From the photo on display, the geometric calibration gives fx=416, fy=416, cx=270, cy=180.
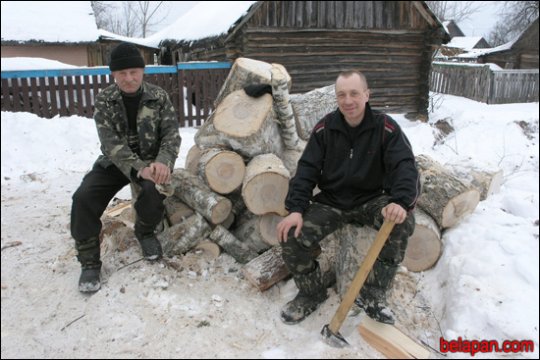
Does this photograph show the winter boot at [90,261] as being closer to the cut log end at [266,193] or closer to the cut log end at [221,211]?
the cut log end at [221,211]

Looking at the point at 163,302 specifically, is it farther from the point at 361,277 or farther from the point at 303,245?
the point at 361,277

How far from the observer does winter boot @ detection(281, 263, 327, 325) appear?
2.64 meters

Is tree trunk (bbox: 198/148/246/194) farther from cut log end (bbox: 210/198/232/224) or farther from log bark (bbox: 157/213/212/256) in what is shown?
A: log bark (bbox: 157/213/212/256)

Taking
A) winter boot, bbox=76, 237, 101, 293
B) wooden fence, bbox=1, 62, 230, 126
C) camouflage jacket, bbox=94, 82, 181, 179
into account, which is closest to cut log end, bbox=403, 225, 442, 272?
camouflage jacket, bbox=94, 82, 181, 179

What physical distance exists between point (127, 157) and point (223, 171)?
0.80 metres

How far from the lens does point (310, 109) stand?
427 centimetres

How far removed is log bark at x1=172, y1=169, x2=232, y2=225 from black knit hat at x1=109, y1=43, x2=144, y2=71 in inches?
41.1

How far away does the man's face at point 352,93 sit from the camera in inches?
98.2

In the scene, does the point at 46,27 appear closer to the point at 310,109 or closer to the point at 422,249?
the point at 310,109

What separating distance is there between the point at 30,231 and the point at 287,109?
2.47 metres

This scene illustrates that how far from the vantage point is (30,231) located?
140 inches

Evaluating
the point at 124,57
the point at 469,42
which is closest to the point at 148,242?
the point at 124,57

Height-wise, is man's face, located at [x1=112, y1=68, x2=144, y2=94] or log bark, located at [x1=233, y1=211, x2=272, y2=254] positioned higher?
man's face, located at [x1=112, y1=68, x2=144, y2=94]

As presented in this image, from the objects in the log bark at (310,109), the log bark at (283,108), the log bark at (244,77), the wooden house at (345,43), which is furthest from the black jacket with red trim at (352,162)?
the wooden house at (345,43)
